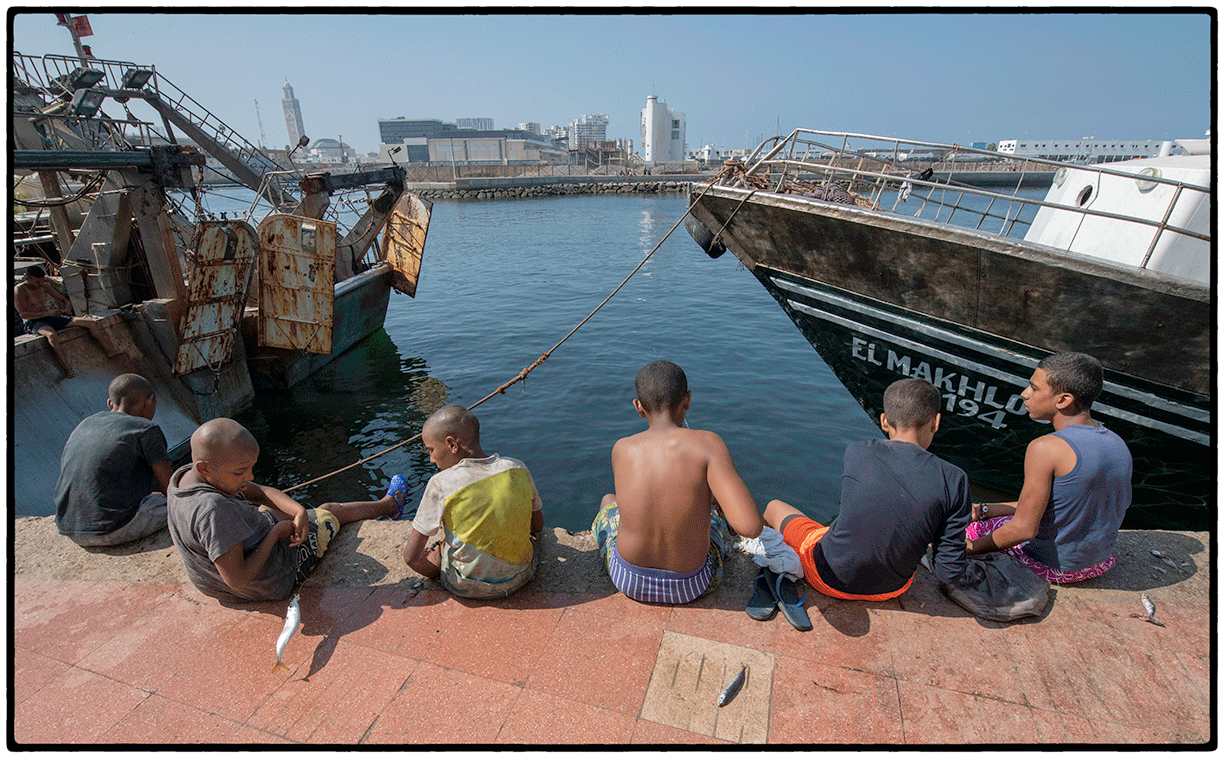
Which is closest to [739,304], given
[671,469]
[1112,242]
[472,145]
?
[1112,242]

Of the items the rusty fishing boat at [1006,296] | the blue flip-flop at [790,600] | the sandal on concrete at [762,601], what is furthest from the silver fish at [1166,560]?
the sandal on concrete at [762,601]

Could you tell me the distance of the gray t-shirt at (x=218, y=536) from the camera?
2938 millimetres

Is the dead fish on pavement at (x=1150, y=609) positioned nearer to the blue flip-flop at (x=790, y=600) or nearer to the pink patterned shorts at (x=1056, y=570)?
the pink patterned shorts at (x=1056, y=570)

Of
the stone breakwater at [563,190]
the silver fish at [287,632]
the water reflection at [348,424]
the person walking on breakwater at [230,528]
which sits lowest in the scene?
the water reflection at [348,424]

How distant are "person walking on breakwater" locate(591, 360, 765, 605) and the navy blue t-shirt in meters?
0.57

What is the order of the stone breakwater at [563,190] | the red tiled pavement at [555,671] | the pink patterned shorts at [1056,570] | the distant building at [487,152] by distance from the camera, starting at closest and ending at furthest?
1. the red tiled pavement at [555,671]
2. the pink patterned shorts at [1056,570]
3. the stone breakwater at [563,190]
4. the distant building at [487,152]

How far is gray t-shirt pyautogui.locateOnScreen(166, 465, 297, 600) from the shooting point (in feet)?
9.64

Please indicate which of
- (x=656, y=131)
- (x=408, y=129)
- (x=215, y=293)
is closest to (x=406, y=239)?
(x=215, y=293)

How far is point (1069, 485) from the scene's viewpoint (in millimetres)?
3088

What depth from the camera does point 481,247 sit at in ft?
98.9

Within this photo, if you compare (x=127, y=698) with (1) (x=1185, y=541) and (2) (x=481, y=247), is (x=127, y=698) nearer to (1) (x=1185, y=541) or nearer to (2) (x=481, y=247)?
(1) (x=1185, y=541)

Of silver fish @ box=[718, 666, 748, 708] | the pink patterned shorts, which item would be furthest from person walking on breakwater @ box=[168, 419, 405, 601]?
the pink patterned shorts

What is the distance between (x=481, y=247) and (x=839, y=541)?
29303mm

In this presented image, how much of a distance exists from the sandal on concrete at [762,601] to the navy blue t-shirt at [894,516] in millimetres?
→ 364
